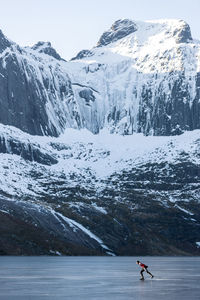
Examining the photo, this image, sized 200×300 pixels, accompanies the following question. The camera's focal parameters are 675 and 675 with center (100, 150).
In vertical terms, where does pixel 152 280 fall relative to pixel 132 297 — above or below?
below

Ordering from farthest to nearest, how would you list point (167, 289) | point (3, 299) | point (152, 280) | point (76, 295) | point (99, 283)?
point (152, 280) → point (99, 283) → point (167, 289) → point (76, 295) → point (3, 299)

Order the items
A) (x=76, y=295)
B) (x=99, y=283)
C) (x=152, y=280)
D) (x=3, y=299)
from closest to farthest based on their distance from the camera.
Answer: (x=3, y=299) < (x=76, y=295) < (x=99, y=283) < (x=152, y=280)

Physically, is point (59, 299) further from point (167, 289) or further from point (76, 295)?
point (167, 289)

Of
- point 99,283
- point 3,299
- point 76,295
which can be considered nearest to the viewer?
point 3,299

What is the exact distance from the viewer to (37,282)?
97.3m

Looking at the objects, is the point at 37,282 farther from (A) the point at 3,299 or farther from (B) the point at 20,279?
(A) the point at 3,299

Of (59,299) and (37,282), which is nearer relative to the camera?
(59,299)


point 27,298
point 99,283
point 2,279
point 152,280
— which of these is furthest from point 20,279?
point 27,298

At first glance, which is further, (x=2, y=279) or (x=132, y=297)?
(x=2, y=279)

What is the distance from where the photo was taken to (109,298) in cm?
7525

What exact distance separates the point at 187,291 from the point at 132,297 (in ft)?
33.0

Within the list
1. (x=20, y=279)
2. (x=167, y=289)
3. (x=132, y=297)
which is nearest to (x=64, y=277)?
(x=20, y=279)

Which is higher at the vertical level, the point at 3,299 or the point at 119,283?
the point at 3,299

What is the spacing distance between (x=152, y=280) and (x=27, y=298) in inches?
1349
